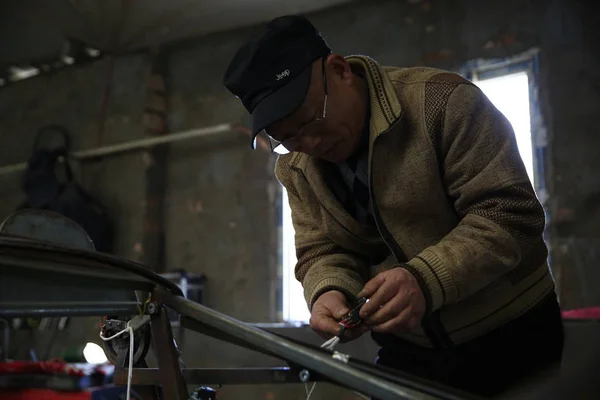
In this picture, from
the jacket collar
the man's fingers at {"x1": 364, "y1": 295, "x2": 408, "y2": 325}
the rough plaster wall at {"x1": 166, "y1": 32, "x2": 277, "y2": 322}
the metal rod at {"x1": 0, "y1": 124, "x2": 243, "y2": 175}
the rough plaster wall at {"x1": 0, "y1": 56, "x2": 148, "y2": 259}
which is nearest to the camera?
the man's fingers at {"x1": 364, "y1": 295, "x2": 408, "y2": 325}

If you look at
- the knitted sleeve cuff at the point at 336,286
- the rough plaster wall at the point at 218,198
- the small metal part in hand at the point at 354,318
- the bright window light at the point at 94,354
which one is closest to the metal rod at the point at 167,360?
the small metal part in hand at the point at 354,318

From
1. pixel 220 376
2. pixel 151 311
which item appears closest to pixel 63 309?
pixel 151 311

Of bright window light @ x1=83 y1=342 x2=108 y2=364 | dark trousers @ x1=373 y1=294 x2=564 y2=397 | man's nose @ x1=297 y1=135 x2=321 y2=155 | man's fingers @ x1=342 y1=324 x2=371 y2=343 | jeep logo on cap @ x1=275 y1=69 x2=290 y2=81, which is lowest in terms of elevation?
bright window light @ x1=83 y1=342 x2=108 y2=364

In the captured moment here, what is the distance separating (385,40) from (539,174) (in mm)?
1083

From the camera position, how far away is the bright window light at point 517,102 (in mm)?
2527

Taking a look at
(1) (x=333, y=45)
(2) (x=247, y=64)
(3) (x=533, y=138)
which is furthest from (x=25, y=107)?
(2) (x=247, y=64)

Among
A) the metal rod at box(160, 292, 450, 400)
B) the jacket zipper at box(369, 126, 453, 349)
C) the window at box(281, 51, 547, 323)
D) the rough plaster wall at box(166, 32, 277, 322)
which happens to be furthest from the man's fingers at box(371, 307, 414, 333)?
the rough plaster wall at box(166, 32, 277, 322)

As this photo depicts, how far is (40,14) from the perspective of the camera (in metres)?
3.30

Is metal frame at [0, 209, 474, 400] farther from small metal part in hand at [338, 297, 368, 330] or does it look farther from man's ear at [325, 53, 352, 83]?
man's ear at [325, 53, 352, 83]

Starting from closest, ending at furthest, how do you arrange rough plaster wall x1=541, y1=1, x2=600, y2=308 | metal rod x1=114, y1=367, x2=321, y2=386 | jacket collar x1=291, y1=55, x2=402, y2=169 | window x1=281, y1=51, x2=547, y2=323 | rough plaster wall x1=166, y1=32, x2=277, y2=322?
metal rod x1=114, y1=367, x2=321, y2=386, jacket collar x1=291, y1=55, x2=402, y2=169, rough plaster wall x1=541, y1=1, x2=600, y2=308, window x1=281, y1=51, x2=547, y2=323, rough plaster wall x1=166, y1=32, x2=277, y2=322

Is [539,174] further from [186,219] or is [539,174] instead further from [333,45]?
[186,219]

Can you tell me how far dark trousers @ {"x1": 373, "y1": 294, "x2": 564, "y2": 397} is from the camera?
3.28ft

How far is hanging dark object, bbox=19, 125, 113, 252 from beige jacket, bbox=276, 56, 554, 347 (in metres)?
2.64

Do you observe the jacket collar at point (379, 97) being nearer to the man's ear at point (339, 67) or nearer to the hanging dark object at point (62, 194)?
the man's ear at point (339, 67)
